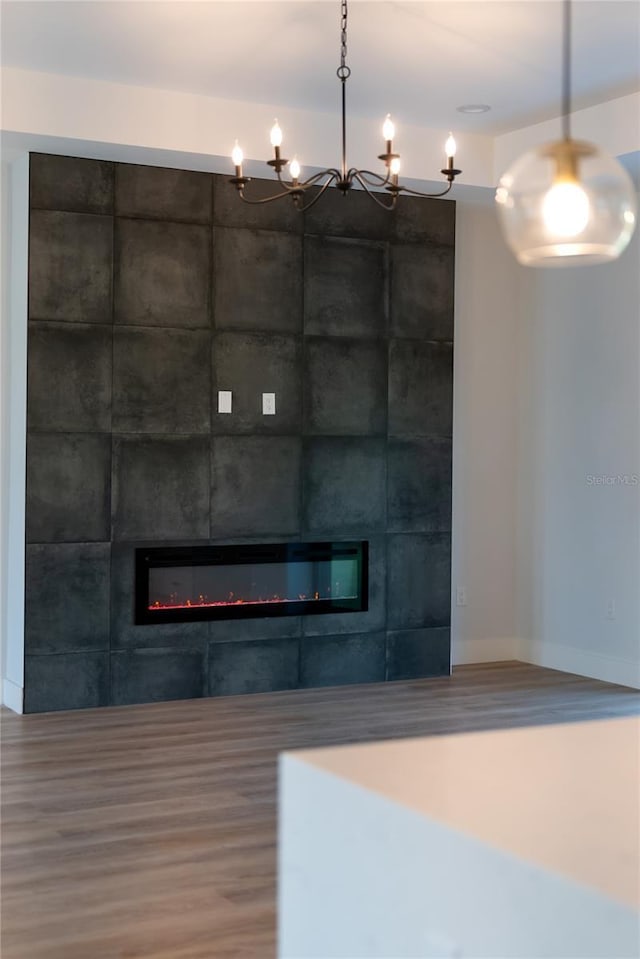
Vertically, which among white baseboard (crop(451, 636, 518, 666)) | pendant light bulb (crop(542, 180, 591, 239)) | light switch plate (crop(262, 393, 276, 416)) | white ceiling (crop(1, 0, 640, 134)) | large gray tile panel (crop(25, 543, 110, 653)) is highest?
white ceiling (crop(1, 0, 640, 134))

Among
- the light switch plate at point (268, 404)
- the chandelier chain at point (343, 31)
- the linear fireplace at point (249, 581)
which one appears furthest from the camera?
the light switch plate at point (268, 404)

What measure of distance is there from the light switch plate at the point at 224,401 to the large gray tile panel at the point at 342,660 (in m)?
1.37

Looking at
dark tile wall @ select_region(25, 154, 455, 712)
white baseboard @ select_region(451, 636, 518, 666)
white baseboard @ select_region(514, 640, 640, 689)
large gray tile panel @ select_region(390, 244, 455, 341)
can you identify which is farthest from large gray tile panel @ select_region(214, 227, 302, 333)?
white baseboard @ select_region(514, 640, 640, 689)

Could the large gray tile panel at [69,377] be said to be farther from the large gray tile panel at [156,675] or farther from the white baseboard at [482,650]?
the white baseboard at [482,650]

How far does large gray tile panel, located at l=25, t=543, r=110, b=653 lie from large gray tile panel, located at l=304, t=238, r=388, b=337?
69.9 inches

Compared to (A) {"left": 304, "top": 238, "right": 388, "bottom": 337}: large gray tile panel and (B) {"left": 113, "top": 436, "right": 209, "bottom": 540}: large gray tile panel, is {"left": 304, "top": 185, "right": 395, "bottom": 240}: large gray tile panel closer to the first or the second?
(A) {"left": 304, "top": 238, "right": 388, "bottom": 337}: large gray tile panel

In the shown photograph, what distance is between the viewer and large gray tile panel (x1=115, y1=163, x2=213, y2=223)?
599cm

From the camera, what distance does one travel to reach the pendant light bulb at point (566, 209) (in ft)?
7.02

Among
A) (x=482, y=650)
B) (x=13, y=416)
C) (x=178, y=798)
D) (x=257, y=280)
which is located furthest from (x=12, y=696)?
(x=482, y=650)

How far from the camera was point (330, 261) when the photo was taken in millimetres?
6504

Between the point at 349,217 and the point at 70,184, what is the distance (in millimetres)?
1589

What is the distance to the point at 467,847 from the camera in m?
1.25

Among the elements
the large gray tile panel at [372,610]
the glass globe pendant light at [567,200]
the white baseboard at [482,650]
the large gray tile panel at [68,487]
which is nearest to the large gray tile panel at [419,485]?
the large gray tile panel at [372,610]

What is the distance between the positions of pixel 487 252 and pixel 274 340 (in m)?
1.79
